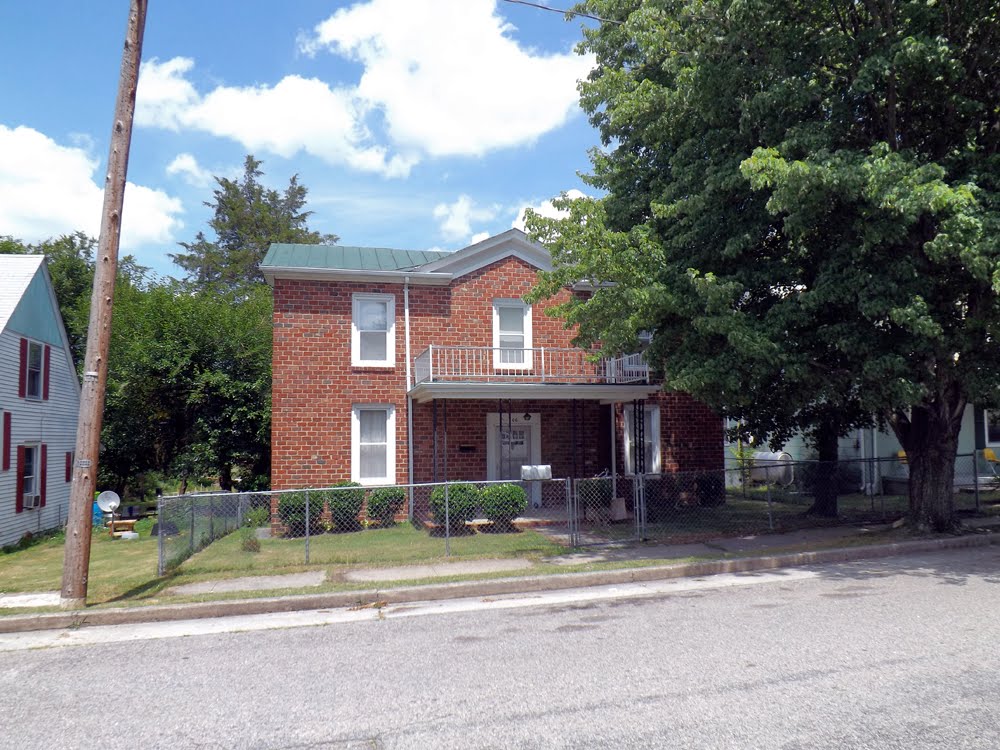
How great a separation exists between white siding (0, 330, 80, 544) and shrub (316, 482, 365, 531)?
299 inches

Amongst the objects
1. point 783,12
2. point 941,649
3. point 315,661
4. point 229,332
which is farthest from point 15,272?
point 941,649

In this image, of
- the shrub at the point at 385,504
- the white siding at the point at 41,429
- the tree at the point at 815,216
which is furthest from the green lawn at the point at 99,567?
the tree at the point at 815,216

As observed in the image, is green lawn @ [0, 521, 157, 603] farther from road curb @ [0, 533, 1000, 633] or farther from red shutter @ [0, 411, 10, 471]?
red shutter @ [0, 411, 10, 471]

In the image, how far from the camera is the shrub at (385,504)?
15148 mm

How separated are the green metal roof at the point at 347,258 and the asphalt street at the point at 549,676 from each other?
31.5 feet

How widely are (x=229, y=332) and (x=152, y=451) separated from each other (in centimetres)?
470

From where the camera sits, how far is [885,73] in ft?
31.6

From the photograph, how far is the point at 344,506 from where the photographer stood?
14.7 meters

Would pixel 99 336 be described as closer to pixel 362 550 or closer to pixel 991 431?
pixel 362 550

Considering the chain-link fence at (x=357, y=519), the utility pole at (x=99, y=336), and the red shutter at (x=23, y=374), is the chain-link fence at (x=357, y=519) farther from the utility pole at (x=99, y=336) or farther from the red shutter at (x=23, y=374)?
the red shutter at (x=23, y=374)

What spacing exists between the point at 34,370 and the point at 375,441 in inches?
368

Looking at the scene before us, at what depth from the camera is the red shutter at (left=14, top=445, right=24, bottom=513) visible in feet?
56.9

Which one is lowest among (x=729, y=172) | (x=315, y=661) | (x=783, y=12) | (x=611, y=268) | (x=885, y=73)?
(x=315, y=661)

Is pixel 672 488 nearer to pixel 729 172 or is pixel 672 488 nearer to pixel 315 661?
pixel 729 172
